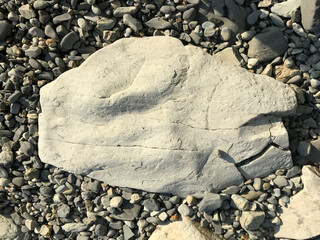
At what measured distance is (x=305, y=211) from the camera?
84.9 inches

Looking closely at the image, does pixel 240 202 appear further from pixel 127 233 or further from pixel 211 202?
pixel 127 233

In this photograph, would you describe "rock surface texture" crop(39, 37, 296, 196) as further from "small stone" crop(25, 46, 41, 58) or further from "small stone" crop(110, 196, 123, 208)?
"small stone" crop(25, 46, 41, 58)

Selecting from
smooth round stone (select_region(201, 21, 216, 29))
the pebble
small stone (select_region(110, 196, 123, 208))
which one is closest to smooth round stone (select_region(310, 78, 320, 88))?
smooth round stone (select_region(201, 21, 216, 29))

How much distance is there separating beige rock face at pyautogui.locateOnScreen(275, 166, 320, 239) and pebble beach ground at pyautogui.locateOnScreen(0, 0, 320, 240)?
0.04 metres

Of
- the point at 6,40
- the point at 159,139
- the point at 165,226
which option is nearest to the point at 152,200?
the point at 165,226

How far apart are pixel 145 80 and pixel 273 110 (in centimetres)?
83

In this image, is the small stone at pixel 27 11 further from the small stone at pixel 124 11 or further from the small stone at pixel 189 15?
the small stone at pixel 189 15

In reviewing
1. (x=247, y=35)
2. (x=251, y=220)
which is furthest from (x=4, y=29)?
(x=251, y=220)

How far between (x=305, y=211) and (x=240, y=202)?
430 millimetres

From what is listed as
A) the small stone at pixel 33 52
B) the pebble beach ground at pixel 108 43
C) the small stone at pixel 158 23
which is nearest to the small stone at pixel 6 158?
the pebble beach ground at pixel 108 43

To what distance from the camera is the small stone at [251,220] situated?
215cm

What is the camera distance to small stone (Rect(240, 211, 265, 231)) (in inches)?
84.7

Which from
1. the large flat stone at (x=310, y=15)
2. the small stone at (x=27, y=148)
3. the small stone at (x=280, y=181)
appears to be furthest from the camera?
the small stone at (x=27, y=148)

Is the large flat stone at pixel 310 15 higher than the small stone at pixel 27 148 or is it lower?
Result: higher
